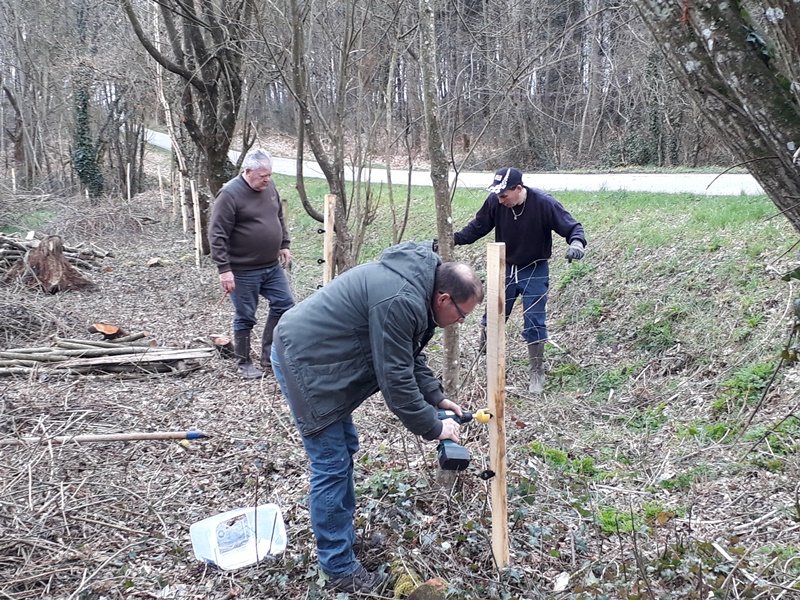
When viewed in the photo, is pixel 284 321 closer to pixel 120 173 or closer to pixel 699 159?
pixel 699 159

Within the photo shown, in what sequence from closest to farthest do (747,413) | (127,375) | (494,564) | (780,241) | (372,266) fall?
(372,266)
(494,564)
(747,413)
(127,375)
(780,241)

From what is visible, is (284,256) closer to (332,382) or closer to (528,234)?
(528,234)

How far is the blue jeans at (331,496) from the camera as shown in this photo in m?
2.93

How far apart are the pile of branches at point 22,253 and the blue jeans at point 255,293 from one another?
5829mm

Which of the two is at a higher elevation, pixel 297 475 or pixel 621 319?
pixel 621 319

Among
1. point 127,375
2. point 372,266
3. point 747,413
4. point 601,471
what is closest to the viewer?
point 372,266

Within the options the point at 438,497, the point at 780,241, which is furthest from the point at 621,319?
the point at 438,497

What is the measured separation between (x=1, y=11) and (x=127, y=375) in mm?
19218

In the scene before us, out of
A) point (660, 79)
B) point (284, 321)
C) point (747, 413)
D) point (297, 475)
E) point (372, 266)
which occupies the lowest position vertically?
point (297, 475)

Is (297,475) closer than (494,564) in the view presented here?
No

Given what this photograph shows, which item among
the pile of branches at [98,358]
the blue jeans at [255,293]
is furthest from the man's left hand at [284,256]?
the pile of branches at [98,358]

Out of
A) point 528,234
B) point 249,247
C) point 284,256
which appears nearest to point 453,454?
point 528,234

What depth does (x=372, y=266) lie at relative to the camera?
2.82m

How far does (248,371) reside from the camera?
6.16m
